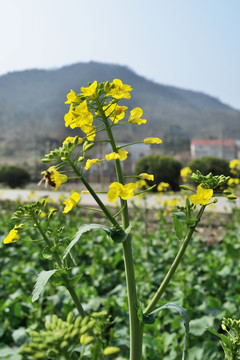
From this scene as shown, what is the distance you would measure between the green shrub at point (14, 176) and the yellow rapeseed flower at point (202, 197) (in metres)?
20.2

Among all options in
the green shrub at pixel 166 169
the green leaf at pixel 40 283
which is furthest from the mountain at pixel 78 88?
the green leaf at pixel 40 283

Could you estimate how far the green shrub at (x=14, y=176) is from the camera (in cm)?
2022

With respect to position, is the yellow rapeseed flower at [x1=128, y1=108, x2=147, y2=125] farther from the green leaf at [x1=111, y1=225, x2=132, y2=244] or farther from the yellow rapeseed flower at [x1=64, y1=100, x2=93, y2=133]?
the green leaf at [x1=111, y1=225, x2=132, y2=244]

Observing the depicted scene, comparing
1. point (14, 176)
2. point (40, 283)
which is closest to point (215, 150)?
point (14, 176)

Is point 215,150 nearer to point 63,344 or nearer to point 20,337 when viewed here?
point 20,337

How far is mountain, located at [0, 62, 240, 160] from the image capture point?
79.8 m

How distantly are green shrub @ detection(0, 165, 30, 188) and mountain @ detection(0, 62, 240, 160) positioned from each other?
45.1 m

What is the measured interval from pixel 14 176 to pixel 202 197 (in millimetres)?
20283

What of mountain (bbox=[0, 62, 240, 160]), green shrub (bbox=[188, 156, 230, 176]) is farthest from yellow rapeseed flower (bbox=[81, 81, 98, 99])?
mountain (bbox=[0, 62, 240, 160])

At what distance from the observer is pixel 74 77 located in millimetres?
126062

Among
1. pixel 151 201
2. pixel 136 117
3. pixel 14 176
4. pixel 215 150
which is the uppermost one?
pixel 136 117

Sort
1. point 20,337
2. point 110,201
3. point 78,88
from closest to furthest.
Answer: point 110,201
point 20,337
point 78,88

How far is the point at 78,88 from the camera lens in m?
75.8

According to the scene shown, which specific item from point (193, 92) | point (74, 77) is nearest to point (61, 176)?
point (74, 77)
